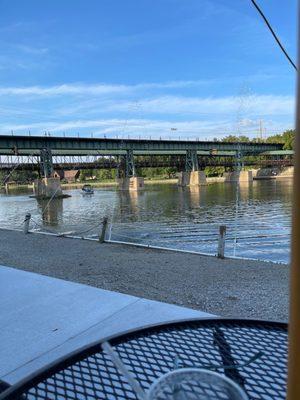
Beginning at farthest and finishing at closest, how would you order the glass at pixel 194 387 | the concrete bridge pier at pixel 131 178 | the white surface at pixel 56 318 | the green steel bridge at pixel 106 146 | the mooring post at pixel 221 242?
the concrete bridge pier at pixel 131 178, the green steel bridge at pixel 106 146, the mooring post at pixel 221 242, the white surface at pixel 56 318, the glass at pixel 194 387

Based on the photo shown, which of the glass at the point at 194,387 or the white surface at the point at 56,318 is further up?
the glass at the point at 194,387

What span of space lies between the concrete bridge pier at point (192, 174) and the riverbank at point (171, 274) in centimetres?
8956

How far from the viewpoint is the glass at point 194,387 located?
57.6 inches

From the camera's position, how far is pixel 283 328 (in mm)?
2277

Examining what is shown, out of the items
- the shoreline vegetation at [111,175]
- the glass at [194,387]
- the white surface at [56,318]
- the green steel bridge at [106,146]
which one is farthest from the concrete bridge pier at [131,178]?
the glass at [194,387]

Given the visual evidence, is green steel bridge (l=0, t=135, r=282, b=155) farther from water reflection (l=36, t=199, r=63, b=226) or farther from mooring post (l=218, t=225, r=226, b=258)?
mooring post (l=218, t=225, r=226, b=258)

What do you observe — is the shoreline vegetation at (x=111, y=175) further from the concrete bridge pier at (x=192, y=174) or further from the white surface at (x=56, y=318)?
the white surface at (x=56, y=318)

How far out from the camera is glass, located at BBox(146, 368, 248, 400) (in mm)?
1463

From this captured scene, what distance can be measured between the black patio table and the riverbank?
296 cm

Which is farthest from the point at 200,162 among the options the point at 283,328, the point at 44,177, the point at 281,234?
the point at 283,328

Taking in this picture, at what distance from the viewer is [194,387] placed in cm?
154

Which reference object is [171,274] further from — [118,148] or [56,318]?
[118,148]

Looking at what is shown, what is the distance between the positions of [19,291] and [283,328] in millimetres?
3983

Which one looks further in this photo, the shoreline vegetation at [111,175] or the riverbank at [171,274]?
the shoreline vegetation at [111,175]
